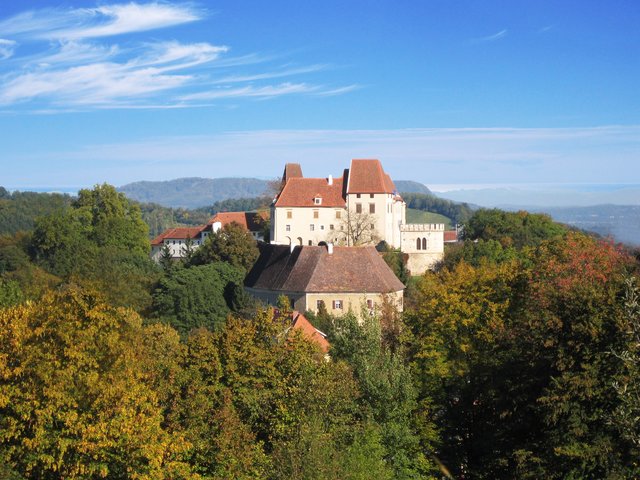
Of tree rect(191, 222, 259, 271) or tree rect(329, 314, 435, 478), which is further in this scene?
tree rect(191, 222, 259, 271)

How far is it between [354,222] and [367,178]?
14.1 ft

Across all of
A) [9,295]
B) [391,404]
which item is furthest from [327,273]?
[391,404]

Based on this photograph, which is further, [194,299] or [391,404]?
[194,299]

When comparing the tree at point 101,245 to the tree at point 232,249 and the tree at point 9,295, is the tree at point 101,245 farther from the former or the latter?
the tree at point 9,295

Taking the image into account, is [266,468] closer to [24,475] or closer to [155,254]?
[24,475]

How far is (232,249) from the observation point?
67.8 metres

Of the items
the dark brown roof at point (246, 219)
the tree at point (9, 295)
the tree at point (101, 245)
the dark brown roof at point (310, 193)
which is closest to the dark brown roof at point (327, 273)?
the tree at point (101, 245)

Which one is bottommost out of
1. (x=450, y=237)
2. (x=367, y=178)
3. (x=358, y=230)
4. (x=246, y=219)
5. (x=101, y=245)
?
(x=450, y=237)

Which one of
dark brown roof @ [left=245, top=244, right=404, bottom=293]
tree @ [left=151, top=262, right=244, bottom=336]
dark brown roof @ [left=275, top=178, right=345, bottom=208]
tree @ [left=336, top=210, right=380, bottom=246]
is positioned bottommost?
tree @ [left=151, top=262, right=244, bottom=336]

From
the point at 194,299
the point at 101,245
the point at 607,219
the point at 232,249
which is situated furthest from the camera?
the point at 607,219

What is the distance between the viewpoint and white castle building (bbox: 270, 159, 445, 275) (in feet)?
266

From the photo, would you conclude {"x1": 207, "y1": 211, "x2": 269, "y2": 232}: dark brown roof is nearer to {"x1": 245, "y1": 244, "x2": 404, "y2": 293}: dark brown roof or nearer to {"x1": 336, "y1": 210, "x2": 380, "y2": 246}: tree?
{"x1": 336, "y1": 210, "x2": 380, "y2": 246}: tree

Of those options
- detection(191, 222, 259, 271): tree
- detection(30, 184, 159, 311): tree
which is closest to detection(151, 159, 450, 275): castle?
detection(30, 184, 159, 311): tree

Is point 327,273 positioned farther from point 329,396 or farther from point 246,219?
point 246,219
